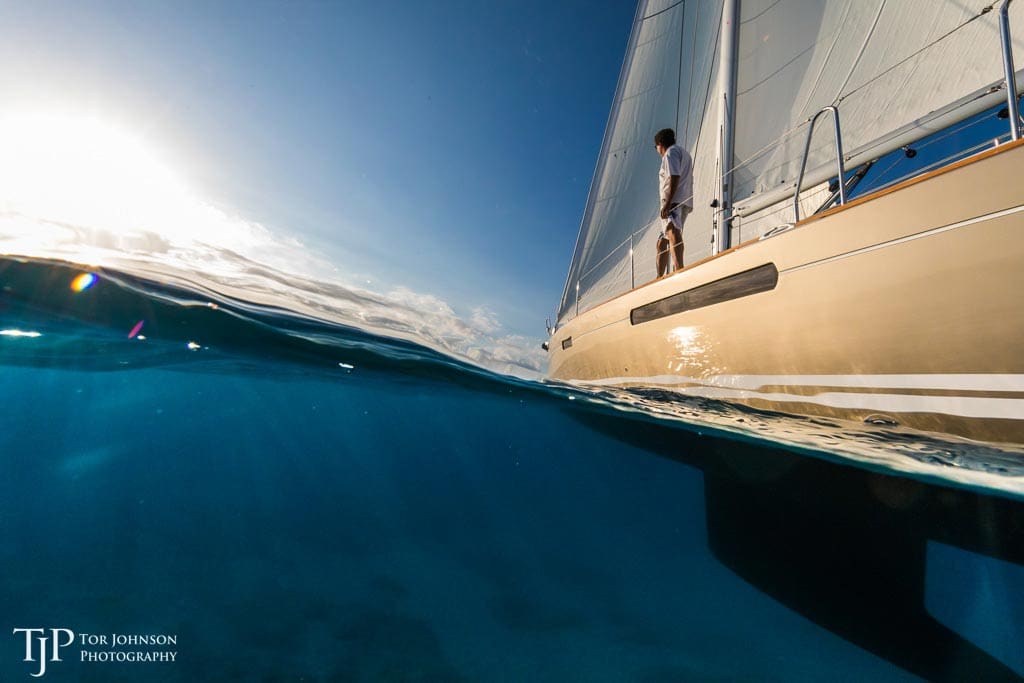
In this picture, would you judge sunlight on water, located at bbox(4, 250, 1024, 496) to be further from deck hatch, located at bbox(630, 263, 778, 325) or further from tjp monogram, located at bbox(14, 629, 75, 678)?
tjp monogram, located at bbox(14, 629, 75, 678)

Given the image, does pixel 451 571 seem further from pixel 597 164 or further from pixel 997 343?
pixel 597 164

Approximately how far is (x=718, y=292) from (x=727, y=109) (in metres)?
3.41

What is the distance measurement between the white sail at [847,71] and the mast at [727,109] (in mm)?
286

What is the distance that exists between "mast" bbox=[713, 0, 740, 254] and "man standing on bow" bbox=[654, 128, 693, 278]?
1.32 feet

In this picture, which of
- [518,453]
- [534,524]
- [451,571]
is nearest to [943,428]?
[451,571]

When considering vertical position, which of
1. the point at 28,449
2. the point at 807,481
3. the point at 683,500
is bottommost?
the point at 683,500

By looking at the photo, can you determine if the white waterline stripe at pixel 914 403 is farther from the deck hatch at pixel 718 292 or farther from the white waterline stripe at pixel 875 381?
the deck hatch at pixel 718 292

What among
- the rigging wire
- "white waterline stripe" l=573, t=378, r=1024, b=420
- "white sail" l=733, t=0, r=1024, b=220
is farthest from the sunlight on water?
the rigging wire

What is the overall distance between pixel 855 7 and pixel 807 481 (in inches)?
230

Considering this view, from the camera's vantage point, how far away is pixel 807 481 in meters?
5.45

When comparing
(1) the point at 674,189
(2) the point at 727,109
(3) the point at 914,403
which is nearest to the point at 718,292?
(3) the point at 914,403

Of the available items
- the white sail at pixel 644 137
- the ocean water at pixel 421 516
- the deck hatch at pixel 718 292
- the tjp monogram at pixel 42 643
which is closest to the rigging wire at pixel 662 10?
the white sail at pixel 644 137

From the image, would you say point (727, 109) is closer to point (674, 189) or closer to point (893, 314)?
point (674, 189)

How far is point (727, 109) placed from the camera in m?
5.07
